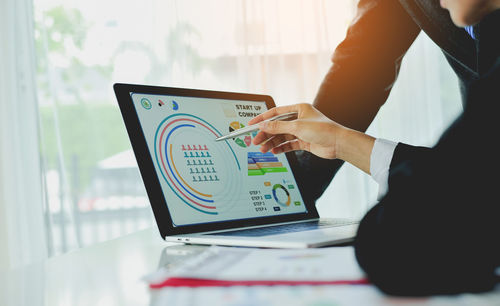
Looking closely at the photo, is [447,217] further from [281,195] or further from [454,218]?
[281,195]

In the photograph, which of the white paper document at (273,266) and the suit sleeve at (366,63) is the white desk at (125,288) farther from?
the suit sleeve at (366,63)

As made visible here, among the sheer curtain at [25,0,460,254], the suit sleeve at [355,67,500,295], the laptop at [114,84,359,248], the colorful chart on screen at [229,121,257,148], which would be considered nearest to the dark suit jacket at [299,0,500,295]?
the suit sleeve at [355,67,500,295]

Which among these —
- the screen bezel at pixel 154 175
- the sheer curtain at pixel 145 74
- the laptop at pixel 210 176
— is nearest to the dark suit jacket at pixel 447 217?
the laptop at pixel 210 176

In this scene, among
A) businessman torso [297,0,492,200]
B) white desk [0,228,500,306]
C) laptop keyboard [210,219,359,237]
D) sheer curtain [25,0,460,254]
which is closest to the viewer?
white desk [0,228,500,306]

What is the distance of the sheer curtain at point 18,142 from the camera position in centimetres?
253

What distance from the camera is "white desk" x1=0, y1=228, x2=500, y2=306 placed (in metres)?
0.34

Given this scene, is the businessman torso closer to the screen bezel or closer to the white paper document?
the screen bezel

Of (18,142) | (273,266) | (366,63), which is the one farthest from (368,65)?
(18,142)

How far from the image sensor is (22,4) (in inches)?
101

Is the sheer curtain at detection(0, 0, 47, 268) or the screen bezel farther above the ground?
the screen bezel

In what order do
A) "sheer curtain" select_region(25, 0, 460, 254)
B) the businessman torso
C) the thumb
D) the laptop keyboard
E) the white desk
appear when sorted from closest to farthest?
the white desk → the laptop keyboard → the thumb → the businessman torso → "sheer curtain" select_region(25, 0, 460, 254)

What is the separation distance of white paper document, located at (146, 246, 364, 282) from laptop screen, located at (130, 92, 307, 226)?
9.5 inches

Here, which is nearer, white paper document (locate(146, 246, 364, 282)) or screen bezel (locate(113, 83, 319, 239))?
white paper document (locate(146, 246, 364, 282))

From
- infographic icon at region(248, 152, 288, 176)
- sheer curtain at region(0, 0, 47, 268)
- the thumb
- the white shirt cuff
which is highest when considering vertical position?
the thumb
